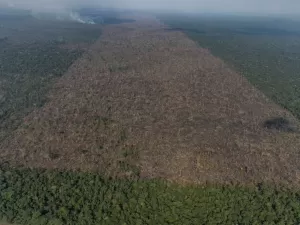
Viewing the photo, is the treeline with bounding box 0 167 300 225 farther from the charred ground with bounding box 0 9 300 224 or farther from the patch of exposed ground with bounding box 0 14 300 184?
the patch of exposed ground with bounding box 0 14 300 184

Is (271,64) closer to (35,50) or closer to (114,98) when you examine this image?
(114,98)

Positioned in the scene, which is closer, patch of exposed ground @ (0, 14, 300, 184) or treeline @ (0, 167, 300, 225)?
treeline @ (0, 167, 300, 225)

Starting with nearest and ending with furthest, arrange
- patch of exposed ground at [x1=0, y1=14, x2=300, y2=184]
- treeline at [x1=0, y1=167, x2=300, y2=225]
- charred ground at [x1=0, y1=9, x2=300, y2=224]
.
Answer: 1. treeline at [x1=0, y1=167, x2=300, y2=225]
2. charred ground at [x1=0, y1=9, x2=300, y2=224]
3. patch of exposed ground at [x1=0, y1=14, x2=300, y2=184]

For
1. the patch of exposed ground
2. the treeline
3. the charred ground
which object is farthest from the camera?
the patch of exposed ground

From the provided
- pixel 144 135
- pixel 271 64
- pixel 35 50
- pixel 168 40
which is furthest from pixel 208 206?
pixel 168 40

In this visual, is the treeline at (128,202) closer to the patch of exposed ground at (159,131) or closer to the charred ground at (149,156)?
the charred ground at (149,156)

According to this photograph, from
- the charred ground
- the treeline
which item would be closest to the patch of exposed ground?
the charred ground

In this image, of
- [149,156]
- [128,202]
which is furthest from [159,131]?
[128,202]
